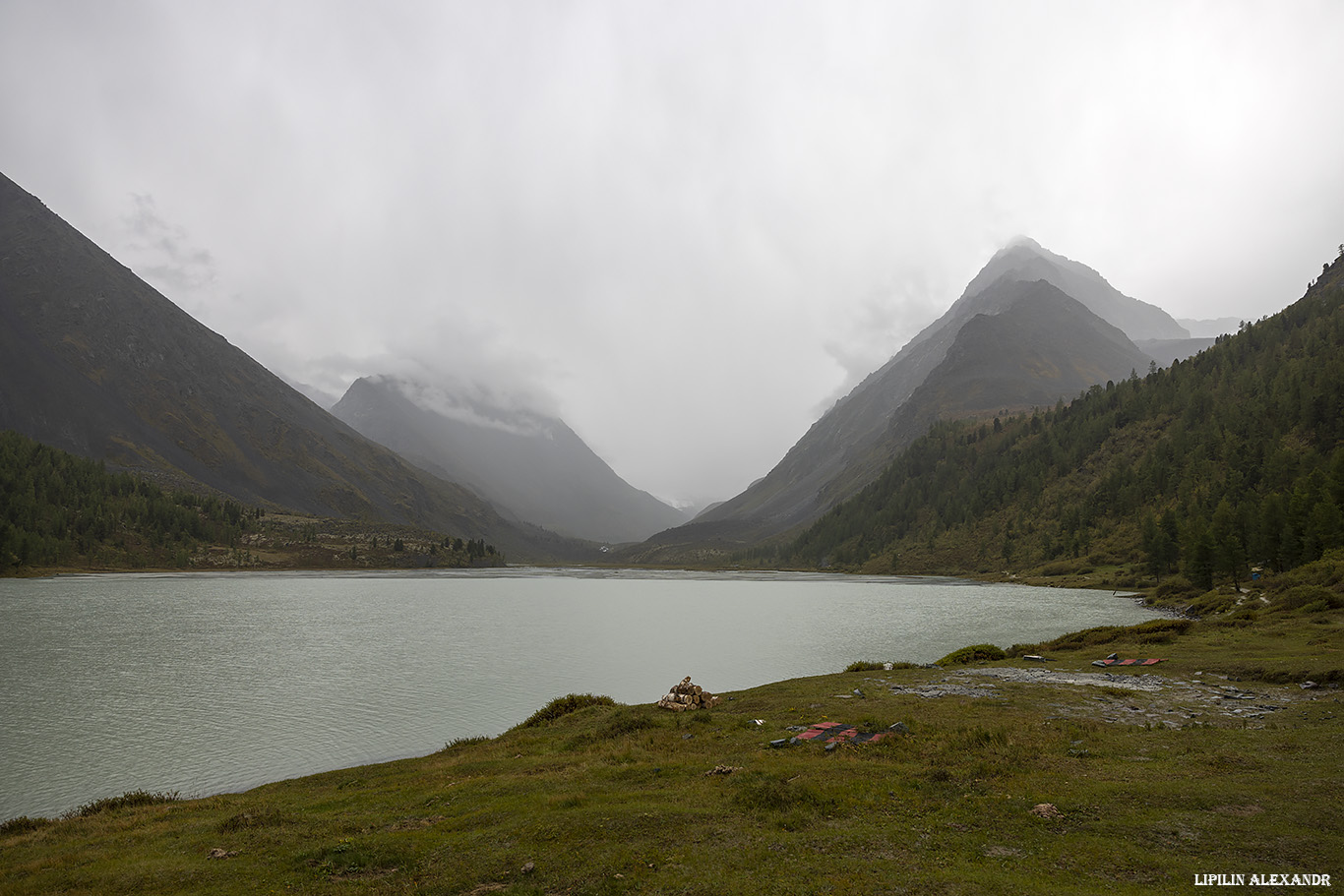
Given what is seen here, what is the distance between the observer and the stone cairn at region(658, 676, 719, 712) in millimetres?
33312

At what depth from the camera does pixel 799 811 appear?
16.5m

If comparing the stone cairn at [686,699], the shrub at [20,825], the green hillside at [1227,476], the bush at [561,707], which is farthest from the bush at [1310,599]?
the shrub at [20,825]

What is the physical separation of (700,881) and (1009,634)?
68.2 metres

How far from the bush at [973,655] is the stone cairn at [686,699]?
74.9 feet

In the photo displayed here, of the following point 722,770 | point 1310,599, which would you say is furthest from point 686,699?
point 1310,599

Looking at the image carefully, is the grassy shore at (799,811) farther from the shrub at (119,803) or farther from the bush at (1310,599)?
the bush at (1310,599)

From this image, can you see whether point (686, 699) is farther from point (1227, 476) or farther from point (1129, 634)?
point (1227, 476)

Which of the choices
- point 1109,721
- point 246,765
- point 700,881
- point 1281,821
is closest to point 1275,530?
point 1109,721

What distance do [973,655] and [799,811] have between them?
125 ft

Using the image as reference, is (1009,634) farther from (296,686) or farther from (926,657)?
(296,686)

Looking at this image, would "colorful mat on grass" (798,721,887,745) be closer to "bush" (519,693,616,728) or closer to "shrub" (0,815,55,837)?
"bush" (519,693,616,728)

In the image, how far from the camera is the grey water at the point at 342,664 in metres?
32.2

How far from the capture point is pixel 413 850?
52.5ft

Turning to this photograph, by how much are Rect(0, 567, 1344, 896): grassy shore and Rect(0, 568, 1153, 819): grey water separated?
27.0ft
